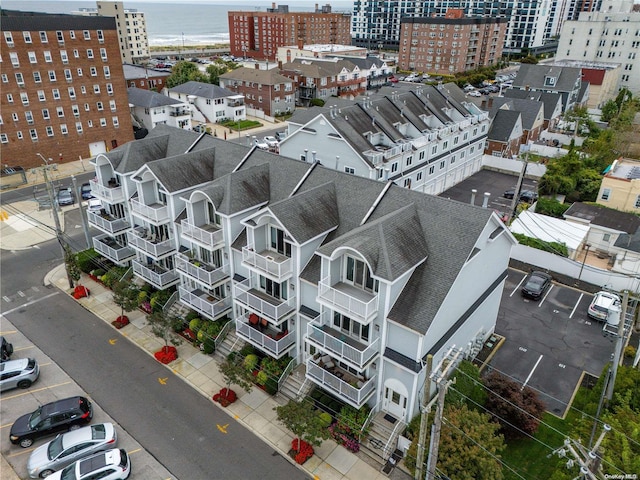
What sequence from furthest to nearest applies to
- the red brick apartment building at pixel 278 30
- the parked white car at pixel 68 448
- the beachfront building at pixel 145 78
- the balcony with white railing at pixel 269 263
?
the red brick apartment building at pixel 278 30 → the beachfront building at pixel 145 78 → the balcony with white railing at pixel 269 263 → the parked white car at pixel 68 448

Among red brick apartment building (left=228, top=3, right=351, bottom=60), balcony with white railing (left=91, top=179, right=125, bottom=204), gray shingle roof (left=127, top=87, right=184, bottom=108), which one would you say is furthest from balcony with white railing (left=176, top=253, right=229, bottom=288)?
red brick apartment building (left=228, top=3, right=351, bottom=60)

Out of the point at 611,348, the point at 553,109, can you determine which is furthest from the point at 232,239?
the point at 553,109

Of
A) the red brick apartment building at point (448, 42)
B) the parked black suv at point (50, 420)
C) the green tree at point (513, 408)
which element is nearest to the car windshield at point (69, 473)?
the parked black suv at point (50, 420)

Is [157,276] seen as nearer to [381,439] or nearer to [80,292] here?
[80,292]

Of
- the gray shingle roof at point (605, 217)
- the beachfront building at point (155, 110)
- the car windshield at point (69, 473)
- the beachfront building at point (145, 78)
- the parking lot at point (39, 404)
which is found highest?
the beachfront building at point (145, 78)

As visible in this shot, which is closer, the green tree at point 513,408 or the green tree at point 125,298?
the green tree at point 513,408

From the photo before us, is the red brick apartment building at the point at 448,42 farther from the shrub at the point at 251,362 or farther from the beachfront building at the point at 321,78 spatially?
the shrub at the point at 251,362

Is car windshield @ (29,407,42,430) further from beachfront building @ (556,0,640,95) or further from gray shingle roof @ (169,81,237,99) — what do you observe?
beachfront building @ (556,0,640,95)
